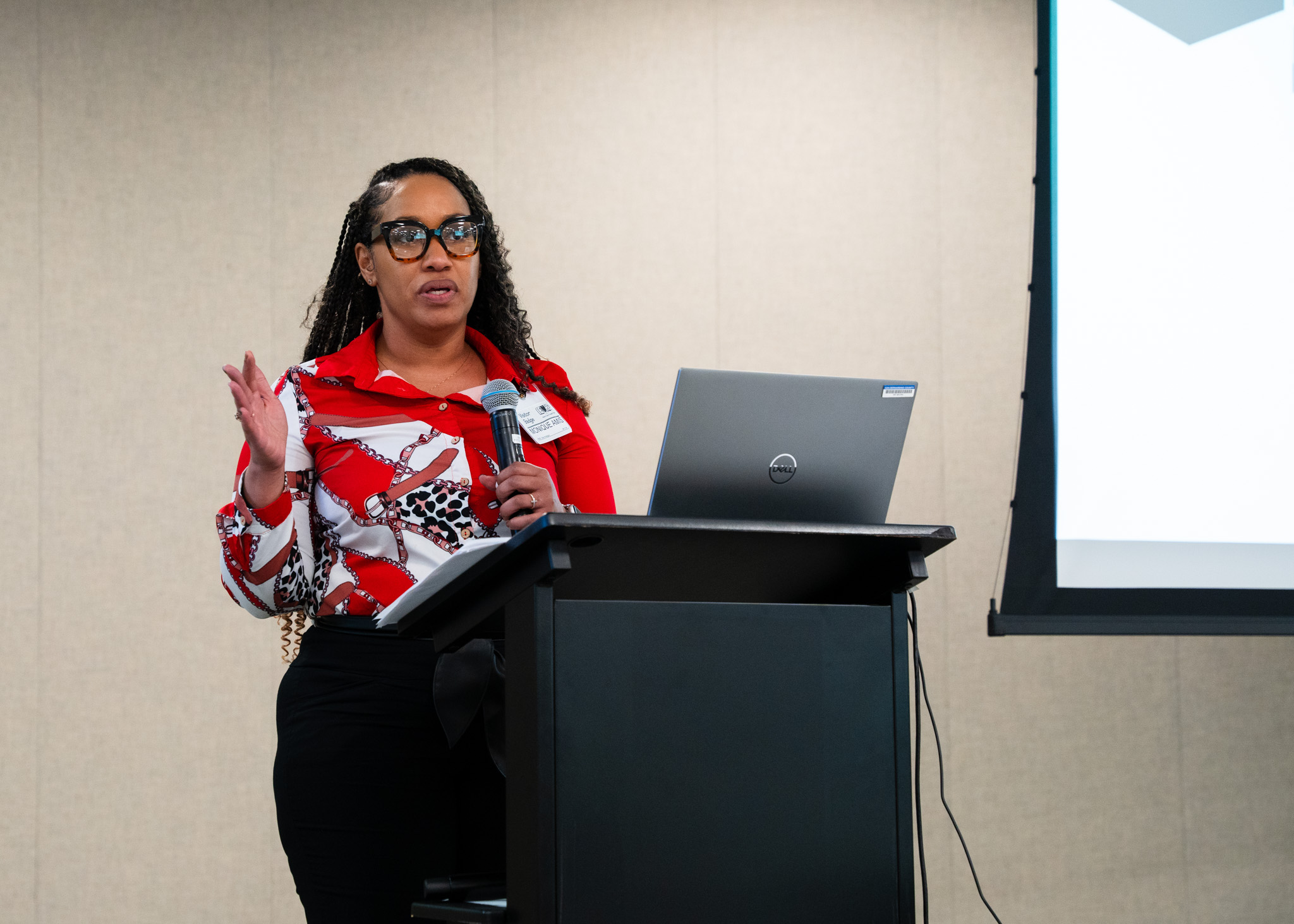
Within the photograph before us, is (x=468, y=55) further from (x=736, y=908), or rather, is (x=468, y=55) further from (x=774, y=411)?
(x=736, y=908)

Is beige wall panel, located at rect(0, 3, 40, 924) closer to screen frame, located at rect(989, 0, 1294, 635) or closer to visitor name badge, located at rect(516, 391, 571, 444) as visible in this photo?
visitor name badge, located at rect(516, 391, 571, 444)

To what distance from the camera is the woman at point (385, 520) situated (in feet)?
4.30

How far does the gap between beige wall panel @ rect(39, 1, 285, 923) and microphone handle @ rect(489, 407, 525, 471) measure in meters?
1.71

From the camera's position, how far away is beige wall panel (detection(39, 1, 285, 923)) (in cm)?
260

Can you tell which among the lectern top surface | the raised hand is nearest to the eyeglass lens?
the raised hand

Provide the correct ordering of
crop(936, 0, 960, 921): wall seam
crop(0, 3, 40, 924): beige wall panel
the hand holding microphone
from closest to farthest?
the hand holding microphone
crop(0, 3, 40, 924): beige wall panel
crop(936, 0, 960, 921): wall seam

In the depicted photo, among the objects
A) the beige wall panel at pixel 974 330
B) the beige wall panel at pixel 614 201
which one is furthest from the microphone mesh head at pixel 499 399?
the beige wall panel at pixel 974 330

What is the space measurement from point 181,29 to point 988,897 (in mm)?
3165

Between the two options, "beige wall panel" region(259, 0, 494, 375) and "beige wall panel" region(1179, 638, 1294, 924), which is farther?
"beige wall panel" region(1179, 638, 1294, 924)

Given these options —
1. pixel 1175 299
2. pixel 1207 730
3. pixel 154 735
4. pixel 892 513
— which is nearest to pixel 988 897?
pixel 1207 730

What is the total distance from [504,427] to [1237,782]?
2.94 m

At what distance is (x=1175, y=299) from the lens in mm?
2053

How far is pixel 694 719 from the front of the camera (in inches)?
39.3

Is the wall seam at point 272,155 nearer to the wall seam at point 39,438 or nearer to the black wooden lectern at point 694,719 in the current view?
the wall seam at point 39,438
